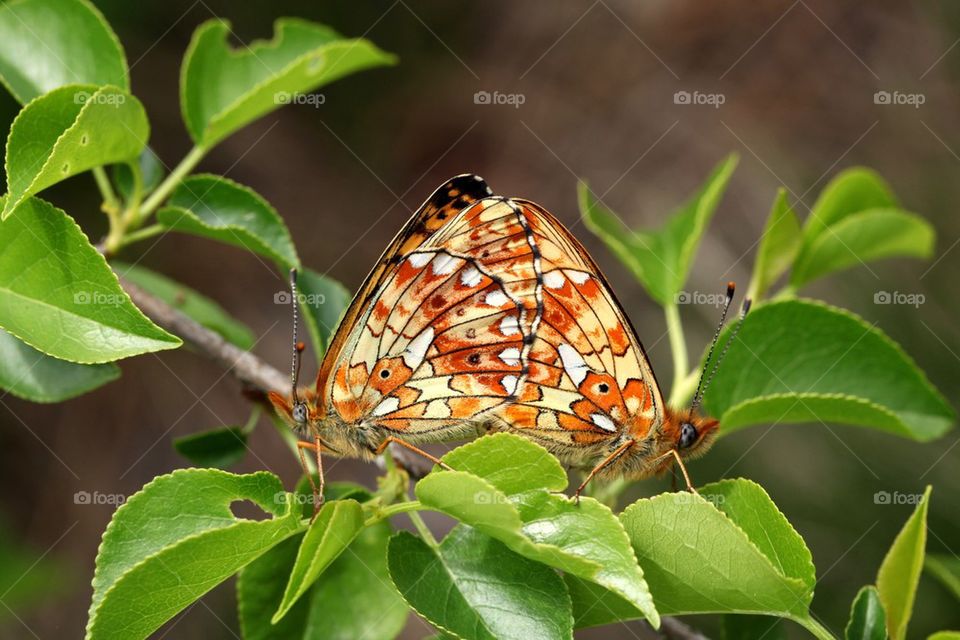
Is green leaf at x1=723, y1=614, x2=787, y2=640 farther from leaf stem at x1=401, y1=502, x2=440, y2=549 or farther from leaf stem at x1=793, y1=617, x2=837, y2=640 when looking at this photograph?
leaf stem at x1=401, y1=502, x2=440, y2=549

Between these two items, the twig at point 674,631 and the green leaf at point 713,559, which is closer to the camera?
the green leaf at point 713,559

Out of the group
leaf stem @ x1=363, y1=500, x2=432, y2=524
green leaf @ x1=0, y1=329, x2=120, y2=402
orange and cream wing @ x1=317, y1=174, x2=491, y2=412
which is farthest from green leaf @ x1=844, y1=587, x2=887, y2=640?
green leaf @ x1=0, y1=329, x2=120, y2=402

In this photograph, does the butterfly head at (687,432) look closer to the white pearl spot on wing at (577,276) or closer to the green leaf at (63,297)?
the white pearl spot on wing at (577,276)

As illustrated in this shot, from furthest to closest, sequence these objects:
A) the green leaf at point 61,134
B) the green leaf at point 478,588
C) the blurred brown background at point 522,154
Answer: the blurred brown background at point 522,154
the green leaf at point 61,134
the green leaf at point 478,588

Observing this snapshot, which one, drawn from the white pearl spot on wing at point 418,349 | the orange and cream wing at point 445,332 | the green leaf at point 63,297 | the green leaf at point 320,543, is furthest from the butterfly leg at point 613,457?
the green leaf at point 63,297

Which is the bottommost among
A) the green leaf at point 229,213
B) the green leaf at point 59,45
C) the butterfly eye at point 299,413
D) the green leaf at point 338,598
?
the green leaf at point 338,598

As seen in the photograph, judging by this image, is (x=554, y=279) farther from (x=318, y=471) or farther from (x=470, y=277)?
(x=318, y=471)

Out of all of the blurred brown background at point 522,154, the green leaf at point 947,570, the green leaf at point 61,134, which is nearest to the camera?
the green leaf at point 61,134
